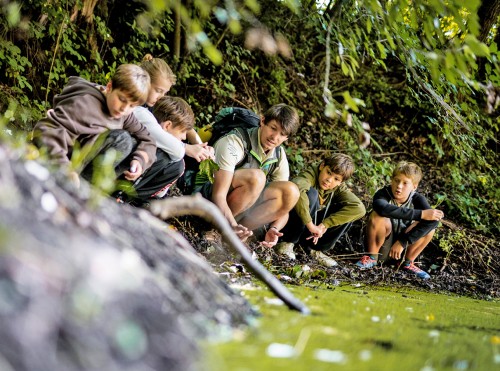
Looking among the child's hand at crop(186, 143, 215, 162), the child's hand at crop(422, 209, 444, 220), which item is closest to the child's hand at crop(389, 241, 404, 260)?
the child's hand at crop(422, 209, 444, 220)

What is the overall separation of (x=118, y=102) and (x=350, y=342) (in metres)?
2.07

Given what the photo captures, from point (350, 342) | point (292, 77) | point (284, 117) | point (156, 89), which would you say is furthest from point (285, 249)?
point (292, 77)

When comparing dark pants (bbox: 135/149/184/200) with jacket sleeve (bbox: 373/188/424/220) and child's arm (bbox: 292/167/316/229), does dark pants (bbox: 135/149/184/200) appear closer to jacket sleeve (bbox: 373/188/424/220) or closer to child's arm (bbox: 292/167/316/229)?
child's arm (bbox: 292/167/316/229)

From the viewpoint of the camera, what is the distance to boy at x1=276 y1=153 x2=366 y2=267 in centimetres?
445

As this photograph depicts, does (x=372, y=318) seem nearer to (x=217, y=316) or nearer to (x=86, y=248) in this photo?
(x=217, y=316)

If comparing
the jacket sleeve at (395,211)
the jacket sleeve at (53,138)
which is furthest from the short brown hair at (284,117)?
the jacket sleeve at (53,138)

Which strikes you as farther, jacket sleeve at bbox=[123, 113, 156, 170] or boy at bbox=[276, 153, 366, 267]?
boy at bbox=[276, 153, 366, 267]

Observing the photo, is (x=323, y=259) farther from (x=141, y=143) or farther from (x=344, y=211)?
(x=141, y=143)

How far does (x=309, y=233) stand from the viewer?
4793mm

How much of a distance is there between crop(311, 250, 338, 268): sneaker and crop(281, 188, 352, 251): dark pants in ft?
0.33

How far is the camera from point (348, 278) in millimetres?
3988

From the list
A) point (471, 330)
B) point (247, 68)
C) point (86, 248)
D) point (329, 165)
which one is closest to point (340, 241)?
point (329, 165)

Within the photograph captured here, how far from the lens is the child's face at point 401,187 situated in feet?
16.3

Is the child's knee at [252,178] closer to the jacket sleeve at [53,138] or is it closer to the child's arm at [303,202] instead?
the child's arm at [303,202]
